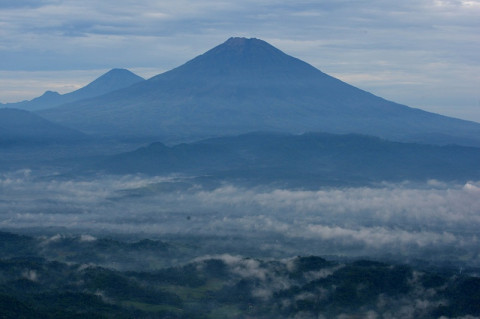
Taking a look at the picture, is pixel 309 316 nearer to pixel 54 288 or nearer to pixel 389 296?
pixel 389 296

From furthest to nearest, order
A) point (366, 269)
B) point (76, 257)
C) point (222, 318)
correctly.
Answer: point (76, 257) < point (366, 269) < point (222, 318)

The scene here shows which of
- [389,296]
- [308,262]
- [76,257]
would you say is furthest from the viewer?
[76,257]

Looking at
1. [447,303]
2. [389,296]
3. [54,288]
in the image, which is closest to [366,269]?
[389,296]

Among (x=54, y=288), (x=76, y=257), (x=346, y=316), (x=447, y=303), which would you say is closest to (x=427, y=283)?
(x=447, y=303)

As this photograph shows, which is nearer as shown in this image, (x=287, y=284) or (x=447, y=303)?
(x=447, y=303)

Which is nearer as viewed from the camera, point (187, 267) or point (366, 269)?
point (366, 269)

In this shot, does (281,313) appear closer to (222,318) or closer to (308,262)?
(222,318)
